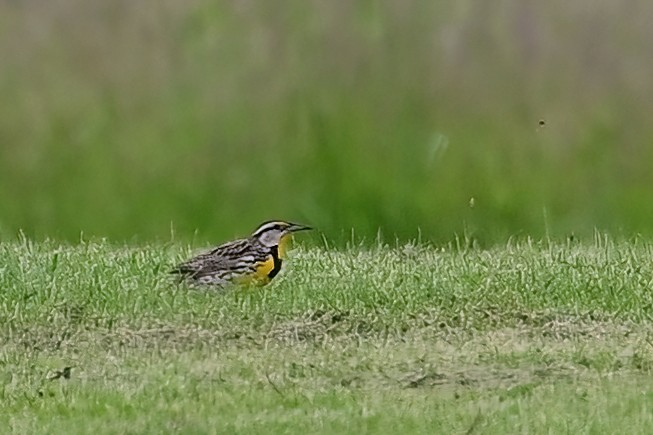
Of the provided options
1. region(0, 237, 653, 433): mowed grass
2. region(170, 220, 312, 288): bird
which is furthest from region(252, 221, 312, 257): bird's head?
region(0, 237, 653, 433): mowed grass

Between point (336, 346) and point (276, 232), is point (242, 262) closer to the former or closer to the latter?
point (276, 232)

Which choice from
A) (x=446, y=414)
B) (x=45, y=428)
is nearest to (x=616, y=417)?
(x=446, y=414)

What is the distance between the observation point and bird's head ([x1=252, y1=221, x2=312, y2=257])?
326 inches

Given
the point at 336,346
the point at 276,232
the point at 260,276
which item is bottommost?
the point at 336,346

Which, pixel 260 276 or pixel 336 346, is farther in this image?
pixel 260 276

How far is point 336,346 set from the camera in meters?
6.68

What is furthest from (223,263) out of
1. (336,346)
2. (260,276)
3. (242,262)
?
(336,346)

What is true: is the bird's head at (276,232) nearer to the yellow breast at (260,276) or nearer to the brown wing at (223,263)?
the brown wing at (223,263)

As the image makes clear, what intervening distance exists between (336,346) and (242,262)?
1.46 metres

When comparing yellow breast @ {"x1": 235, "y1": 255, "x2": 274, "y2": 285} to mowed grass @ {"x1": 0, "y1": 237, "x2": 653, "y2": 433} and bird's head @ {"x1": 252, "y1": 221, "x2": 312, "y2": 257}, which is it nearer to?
mowed grass @ {"x1": 0, "y1": 237, "x2": 653, "y2": 433}

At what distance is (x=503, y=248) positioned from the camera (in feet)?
31.5

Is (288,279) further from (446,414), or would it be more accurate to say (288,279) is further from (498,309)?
(446,414)

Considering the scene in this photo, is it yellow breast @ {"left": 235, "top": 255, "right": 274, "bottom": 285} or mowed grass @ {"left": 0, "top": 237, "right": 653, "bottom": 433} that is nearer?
mowed grass @ {"left": 0, "top": 237, "right": 653, "bottom": 433}

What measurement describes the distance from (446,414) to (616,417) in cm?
62
